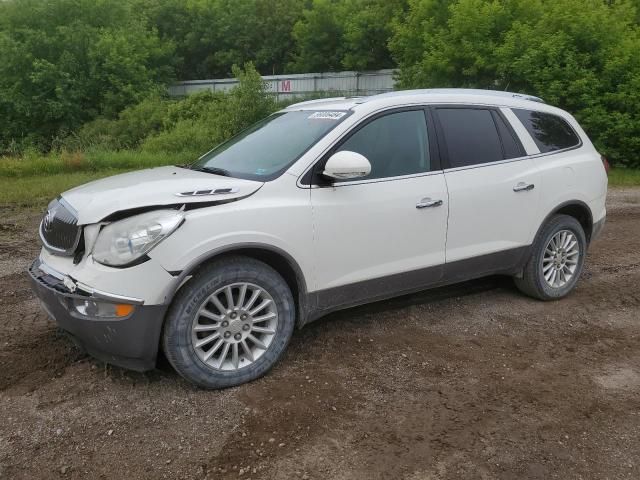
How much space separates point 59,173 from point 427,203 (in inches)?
450

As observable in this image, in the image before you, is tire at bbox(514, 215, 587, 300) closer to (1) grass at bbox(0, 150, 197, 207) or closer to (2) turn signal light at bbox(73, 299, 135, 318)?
(2) turn signal light at bbox(73, 299, 135, 318)

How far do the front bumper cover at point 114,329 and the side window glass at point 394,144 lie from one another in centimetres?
170

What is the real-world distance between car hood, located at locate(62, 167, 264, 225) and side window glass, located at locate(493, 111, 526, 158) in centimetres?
223

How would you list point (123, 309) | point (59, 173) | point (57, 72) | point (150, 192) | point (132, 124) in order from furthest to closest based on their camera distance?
point (57, 72) → point (132, 124) → point (59, 173) → point (150, 192) → point (123, 309)

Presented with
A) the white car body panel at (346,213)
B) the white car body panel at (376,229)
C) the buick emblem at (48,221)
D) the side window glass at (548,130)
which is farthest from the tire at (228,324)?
the side window glass at (548,130)

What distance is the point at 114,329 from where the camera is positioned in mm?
3311

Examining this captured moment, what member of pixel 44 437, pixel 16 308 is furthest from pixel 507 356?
pixel 16 308

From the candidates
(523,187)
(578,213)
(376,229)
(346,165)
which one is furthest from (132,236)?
(578,213)

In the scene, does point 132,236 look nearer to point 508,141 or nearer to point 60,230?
point 60,230

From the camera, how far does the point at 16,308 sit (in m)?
4.98

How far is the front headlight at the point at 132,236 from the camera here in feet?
10.8

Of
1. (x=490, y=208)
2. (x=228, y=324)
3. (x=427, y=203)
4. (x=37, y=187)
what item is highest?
(x=427, y=203)

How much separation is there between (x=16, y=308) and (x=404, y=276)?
323 cm

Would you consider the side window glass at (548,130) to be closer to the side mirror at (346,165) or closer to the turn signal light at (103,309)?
the side mirror at (346,165)
